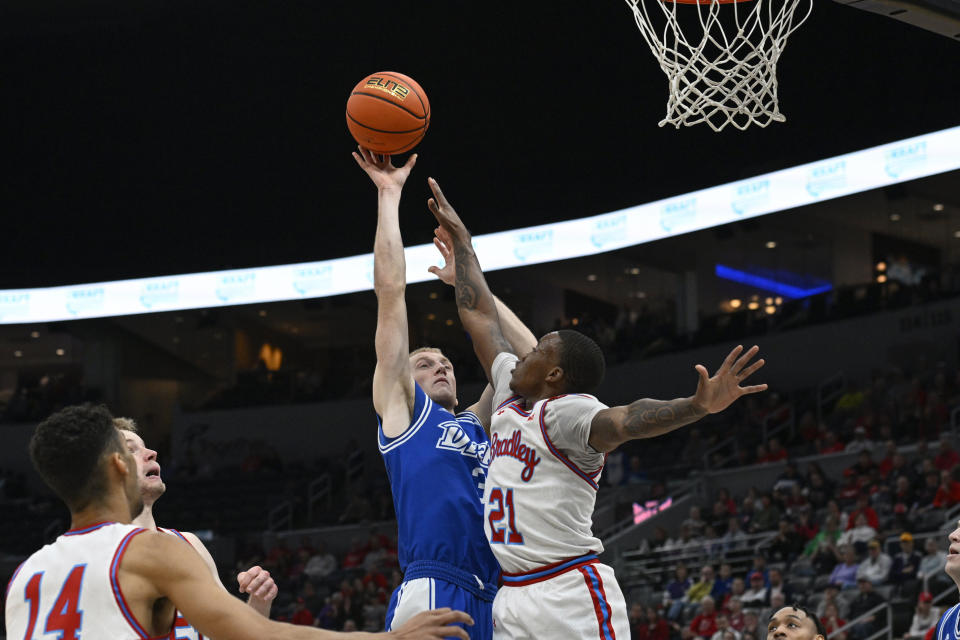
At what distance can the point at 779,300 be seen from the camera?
22672 millimetres

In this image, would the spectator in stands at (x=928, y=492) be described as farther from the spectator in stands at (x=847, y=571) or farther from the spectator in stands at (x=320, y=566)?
the spectator in stands at (x=320, y=566)

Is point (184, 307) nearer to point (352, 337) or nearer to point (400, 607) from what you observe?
point (352, 337)

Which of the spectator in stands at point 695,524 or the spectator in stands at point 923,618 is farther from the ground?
the spectator in stands at point 695,524

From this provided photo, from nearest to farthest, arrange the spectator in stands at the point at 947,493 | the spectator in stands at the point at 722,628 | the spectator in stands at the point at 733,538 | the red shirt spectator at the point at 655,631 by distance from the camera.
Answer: the spectator in stands at the point at 722,628
the spectator in stands at the point at 947,493
the red shirt spectator at the point at 655,631
the spectator in stands at the point at 733,538

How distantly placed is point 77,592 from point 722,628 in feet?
30.4

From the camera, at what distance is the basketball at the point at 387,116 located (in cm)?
483

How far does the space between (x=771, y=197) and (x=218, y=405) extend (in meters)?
12.9

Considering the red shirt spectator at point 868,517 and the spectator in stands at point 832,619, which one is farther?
the red shirt spectator at point 868,517

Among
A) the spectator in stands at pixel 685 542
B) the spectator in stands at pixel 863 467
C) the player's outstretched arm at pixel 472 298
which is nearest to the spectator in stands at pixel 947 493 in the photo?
the spectator in stands at pixel 863 467

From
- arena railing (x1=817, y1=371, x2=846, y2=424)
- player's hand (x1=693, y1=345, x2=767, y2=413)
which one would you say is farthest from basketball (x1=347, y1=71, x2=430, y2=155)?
arena railing (x1=817, y1=371, x2=846, y2=424)

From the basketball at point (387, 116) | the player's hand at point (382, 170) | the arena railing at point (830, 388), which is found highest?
the arena railing at point (830, 388)

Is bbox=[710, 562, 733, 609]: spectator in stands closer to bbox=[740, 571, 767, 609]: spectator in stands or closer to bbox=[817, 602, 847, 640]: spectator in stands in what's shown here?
bbox=[740, 571, 767, 609]: spectator in stands

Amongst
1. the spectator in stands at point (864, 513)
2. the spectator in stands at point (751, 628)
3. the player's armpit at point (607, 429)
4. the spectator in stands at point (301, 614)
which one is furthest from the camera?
the spectator in stands at point (301, 614)

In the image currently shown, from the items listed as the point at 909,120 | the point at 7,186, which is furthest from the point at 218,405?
the point at 909,120
